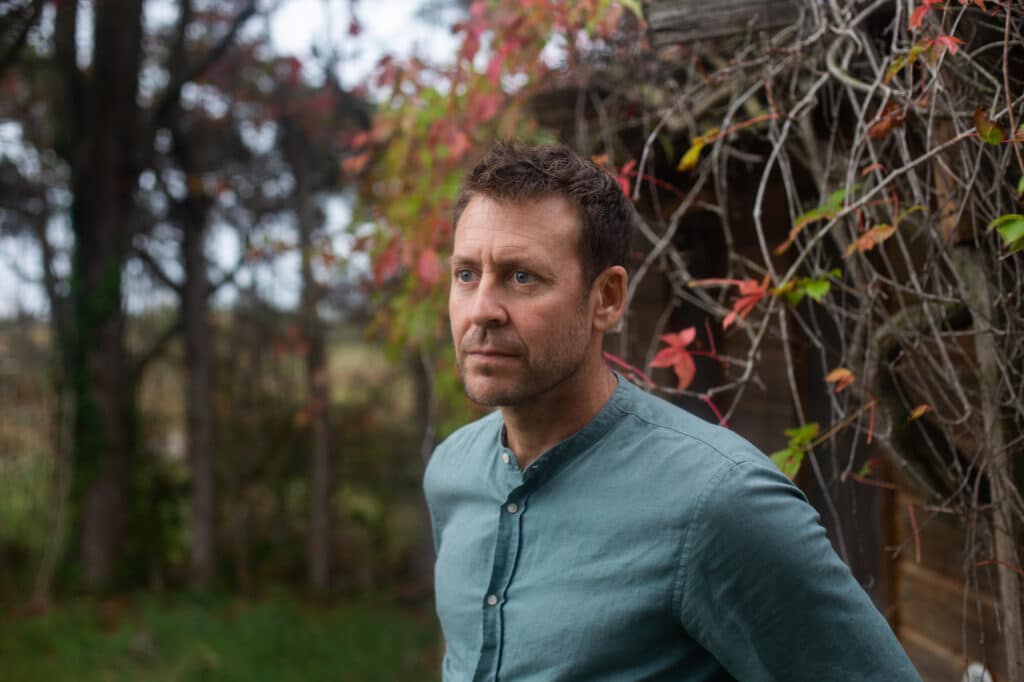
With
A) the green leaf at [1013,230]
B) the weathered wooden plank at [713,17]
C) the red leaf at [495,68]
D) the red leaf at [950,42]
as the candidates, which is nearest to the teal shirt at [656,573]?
the green leaf at [1013,230]

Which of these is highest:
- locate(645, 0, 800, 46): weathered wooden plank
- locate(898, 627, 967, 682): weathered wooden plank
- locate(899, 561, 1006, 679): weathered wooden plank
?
locate(645, 0, 800, 46): weathered wooden plank

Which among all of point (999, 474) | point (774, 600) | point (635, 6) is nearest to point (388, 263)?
point (635, 6)

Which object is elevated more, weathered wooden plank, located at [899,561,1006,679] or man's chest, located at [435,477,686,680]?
man's chest, located at [435,477,686,680]

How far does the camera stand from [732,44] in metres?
2.63

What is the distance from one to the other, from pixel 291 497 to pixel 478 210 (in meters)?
8.11

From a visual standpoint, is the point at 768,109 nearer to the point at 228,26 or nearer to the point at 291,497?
the point at 228,26

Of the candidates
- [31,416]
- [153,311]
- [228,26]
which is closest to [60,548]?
[31,416]

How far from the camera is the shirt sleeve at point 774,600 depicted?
132 centimetres

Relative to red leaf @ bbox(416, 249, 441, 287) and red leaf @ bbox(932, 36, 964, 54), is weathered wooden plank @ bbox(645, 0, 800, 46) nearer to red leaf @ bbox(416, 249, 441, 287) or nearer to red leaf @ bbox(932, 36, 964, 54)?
red leaf @ bbox(932, 36, 964, 54)

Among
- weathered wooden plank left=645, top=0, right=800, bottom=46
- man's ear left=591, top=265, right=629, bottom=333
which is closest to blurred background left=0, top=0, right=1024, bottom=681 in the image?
weathered wooden plank left=645, top=0, right=800, bottom=46

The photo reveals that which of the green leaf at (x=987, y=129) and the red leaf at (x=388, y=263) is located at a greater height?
the green leaf at (x=987, y=129)

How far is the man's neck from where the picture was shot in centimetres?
167

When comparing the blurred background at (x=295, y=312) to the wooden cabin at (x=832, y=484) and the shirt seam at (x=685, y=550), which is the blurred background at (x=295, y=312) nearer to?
the wooden cabin at (x=832, y=484)

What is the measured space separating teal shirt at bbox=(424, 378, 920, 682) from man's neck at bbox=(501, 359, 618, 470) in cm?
4
